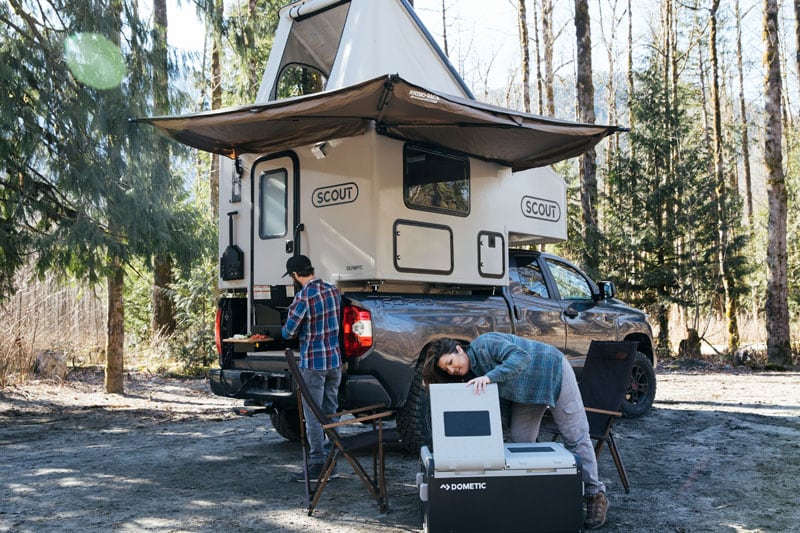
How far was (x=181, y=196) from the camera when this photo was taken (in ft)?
28.1

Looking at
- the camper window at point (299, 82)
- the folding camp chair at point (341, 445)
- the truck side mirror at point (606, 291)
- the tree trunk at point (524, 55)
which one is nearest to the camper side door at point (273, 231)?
the folding camp chair at point (341, 445)

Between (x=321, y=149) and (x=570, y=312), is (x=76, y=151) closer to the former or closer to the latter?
(x=321, y=149)

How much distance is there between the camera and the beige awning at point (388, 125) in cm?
524

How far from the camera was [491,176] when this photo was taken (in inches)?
275

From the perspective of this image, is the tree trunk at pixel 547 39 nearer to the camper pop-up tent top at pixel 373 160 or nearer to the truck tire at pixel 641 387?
the truck tire at pixel 641 387

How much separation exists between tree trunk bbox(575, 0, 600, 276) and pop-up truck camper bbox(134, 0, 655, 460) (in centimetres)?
761

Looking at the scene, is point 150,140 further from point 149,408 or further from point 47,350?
point 47,350

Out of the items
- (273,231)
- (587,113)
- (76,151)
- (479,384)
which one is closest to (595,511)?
(479,384)

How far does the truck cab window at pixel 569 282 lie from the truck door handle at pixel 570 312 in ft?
0.49

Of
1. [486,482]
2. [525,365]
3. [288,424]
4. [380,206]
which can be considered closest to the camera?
[486,482]

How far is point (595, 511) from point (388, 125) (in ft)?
10.5

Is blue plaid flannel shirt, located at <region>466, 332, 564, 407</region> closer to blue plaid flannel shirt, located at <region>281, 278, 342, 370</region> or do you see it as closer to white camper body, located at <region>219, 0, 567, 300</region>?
blue plaid flannel shirt, located at <region>281, 278, 342, 370</region>

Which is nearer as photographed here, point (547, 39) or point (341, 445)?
point (341, 445)

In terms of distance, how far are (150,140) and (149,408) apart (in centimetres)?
348
